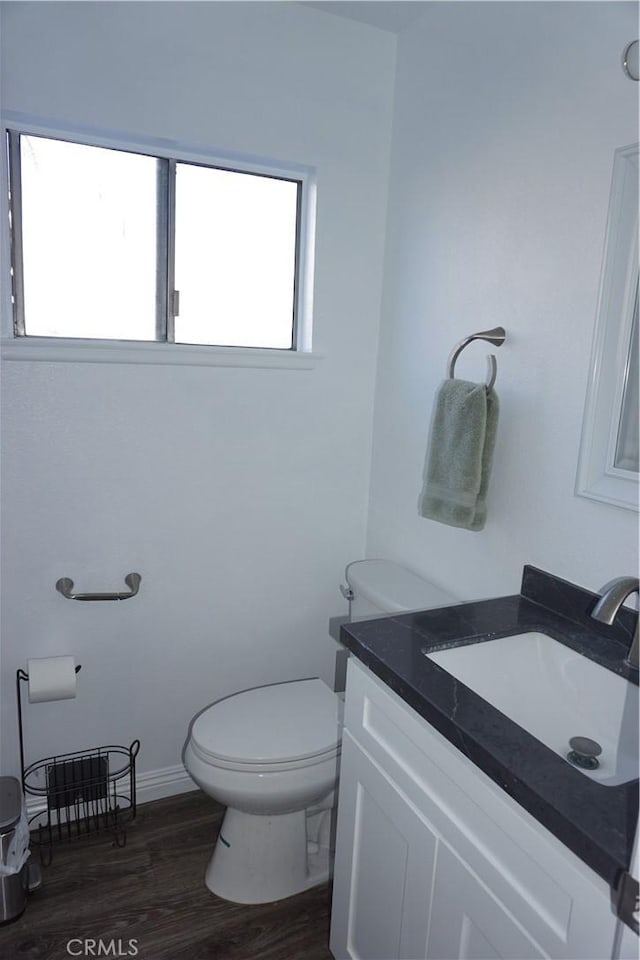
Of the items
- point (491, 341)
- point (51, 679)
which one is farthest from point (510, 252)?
point (51, 679)

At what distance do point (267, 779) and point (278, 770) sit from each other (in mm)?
34

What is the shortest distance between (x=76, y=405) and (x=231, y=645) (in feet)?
3.08

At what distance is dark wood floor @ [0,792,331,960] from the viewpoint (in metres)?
1.71

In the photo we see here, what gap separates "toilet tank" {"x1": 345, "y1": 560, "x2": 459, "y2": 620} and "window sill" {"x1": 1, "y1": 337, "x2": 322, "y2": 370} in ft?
2.25

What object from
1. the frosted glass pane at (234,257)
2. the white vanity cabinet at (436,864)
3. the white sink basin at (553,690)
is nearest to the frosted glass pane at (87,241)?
the frosted glass pane at (234,257)

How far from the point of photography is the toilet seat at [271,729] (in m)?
1.73

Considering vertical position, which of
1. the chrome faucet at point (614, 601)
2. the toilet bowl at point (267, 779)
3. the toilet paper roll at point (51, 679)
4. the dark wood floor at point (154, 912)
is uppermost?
the chrome faucet at point (614, 601)

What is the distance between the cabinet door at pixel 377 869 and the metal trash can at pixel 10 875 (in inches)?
32.5

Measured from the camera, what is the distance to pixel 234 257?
2.16 metres

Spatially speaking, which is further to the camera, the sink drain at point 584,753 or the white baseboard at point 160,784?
the white baseboard at point 160,784

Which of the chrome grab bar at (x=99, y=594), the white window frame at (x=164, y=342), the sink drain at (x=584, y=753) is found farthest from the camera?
the chrome grab bar at (x=99, y=594)

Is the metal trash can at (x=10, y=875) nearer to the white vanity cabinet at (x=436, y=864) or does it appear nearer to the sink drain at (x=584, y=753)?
the white vanity cabinet at (x=436, y=864)

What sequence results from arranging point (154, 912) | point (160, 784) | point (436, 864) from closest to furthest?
point (436, 864), point (154, 912), point (160, 784)

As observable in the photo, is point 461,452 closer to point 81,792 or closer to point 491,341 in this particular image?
point 491,341
